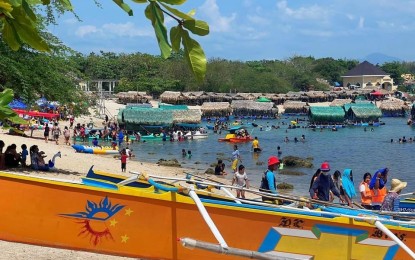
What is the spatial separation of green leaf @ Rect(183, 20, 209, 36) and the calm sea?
747 inches

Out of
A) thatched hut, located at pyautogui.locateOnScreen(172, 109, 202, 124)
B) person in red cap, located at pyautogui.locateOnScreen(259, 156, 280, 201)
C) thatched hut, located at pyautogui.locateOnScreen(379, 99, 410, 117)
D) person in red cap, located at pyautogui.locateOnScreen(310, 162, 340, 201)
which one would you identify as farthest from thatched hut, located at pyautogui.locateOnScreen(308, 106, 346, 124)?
person in red cap, located at pyautogui.locateOnScreen(259, 156, 280, 201)

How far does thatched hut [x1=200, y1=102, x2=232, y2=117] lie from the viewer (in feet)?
210

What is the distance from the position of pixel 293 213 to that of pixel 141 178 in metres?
2.17

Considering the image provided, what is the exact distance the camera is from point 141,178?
25.2ft

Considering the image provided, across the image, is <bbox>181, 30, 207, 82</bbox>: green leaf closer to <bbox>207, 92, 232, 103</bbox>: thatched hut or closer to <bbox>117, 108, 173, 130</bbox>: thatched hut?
<bbox>117, 108, 173, 130</bbox>: thatched hut

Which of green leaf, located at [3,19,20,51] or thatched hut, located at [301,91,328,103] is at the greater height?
thatched hut, located at [301,91,328,103]

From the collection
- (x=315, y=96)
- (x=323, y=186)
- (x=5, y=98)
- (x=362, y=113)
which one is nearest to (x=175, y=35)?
(x=5, y=98)

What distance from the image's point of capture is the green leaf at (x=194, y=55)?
6.44 feet

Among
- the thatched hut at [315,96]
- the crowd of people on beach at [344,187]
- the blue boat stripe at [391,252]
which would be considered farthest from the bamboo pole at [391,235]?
the thatched hut at [315,96]

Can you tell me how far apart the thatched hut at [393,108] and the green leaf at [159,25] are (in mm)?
71081

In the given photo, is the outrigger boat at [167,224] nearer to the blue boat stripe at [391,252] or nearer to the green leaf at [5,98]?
the blue boat stripe at [391,252]

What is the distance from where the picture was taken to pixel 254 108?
65.2 metres

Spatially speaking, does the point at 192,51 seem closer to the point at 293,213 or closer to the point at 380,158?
the point at 293,213

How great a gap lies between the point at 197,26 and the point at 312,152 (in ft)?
114
